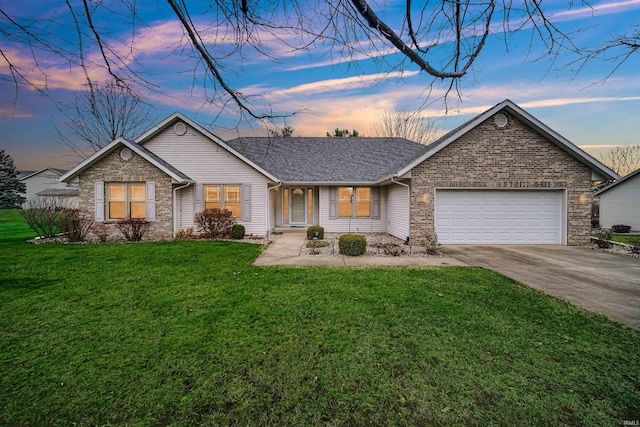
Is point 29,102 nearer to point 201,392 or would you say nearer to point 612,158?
point 201,392

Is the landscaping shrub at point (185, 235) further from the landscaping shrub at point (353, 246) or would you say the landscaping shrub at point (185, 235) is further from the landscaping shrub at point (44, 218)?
the landscaping shrub at point (353, 246)

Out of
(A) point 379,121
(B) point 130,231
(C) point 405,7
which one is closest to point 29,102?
(C) point 405,7

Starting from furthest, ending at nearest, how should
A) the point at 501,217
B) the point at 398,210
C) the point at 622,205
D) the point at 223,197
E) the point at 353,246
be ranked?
the point at 622,205 → the point at 223,197 → the point at 398,210 → the point at 501,217 → the point at 353,246

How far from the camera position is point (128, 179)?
12.5 meters

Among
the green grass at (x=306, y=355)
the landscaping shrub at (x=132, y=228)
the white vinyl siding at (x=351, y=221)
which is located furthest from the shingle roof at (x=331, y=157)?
the green grass at (x=306, y=355)

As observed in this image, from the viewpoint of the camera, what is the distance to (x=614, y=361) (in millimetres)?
3236

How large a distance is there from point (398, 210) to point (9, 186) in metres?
53.0

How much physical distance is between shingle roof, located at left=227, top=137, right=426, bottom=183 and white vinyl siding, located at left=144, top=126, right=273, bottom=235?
1.38m

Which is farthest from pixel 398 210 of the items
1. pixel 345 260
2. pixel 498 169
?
pixel 345 260

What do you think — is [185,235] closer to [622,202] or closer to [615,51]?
[615,51]

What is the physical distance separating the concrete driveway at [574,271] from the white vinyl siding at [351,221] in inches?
188

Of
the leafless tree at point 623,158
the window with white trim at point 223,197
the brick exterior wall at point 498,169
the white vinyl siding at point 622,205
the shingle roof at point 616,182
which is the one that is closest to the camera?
the brick exterior wall at point 498,169

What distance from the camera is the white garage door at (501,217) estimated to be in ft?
38.0

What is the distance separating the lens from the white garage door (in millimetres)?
11570
